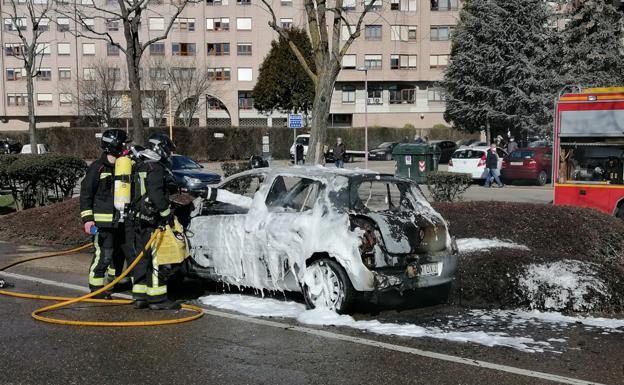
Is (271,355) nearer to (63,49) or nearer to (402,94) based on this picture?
(402,94)

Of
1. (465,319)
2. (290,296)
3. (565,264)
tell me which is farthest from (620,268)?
(290,296)

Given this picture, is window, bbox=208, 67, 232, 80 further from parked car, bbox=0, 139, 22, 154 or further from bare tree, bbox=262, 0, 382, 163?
bare tree, bbox=262, 0, 382, 163

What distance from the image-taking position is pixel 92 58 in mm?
67625

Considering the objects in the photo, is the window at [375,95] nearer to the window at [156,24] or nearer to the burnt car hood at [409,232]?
the window at [156,24]

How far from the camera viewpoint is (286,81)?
54312mm

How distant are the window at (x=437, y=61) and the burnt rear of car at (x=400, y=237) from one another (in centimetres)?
6275

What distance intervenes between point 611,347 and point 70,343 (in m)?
4.53

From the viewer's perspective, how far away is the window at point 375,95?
229ft

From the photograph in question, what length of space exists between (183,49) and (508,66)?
A: 35773mm

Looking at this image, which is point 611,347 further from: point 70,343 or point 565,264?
point 70,343

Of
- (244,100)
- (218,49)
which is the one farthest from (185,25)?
(244,100)

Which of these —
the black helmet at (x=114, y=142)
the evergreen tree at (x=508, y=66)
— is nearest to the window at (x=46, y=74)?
the evergreen tree at (x=508, y=66)

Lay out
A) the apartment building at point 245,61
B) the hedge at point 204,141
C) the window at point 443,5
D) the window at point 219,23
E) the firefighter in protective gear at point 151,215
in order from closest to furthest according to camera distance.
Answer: the firefighter in protective gear at point 151,215
the hedge at point 204,141
the window at point 443,5
the apartment building at point 245,61
the window at point 219,23

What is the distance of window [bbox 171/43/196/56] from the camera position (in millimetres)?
67688
